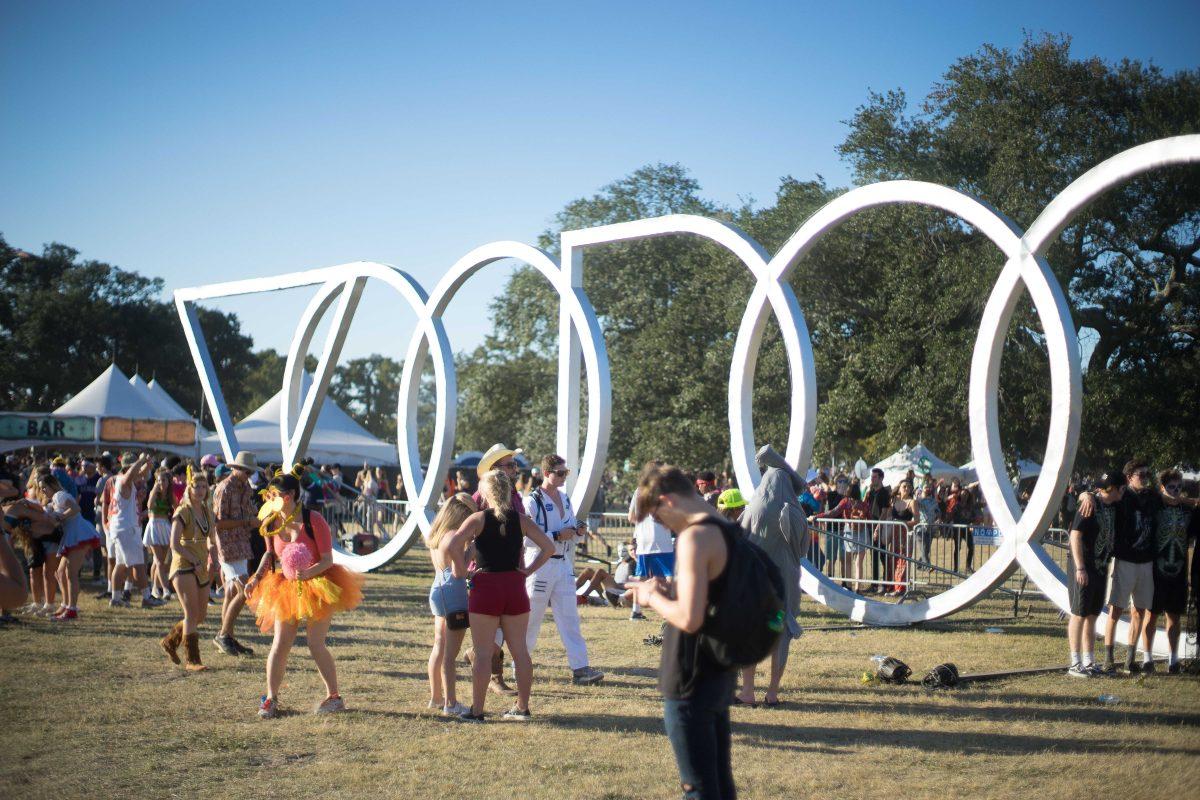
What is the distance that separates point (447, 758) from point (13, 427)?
93.7 feet

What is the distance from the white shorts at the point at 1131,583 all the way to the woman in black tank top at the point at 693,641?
592cm

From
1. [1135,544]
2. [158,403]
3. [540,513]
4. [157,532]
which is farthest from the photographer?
[158,403]

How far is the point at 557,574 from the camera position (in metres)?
8.46

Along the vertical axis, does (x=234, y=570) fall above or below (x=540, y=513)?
below

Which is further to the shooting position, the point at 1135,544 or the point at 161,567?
the point at 161,567

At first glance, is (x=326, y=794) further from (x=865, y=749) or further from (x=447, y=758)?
(x=865, y=749)

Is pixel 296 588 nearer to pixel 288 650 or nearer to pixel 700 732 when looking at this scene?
pixel 288 650

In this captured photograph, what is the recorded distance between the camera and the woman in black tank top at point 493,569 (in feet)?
22.7

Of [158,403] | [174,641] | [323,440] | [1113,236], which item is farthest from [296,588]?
[158,403]

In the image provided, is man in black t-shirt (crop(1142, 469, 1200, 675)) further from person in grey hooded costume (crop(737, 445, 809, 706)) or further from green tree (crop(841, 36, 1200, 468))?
green tree (crop(841, 36, 1200, 468))

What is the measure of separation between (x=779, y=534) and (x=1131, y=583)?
3.24m

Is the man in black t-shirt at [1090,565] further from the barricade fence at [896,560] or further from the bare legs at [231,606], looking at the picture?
the bare legs at [231,606]

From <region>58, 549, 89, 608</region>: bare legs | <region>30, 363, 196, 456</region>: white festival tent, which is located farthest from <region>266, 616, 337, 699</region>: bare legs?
<region>30, 363, 196, 456</region>: white festival tent

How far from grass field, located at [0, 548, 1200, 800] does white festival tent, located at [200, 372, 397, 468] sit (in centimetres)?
1977
